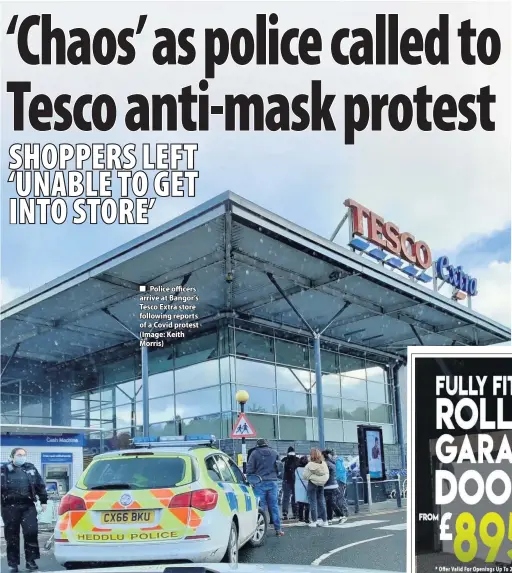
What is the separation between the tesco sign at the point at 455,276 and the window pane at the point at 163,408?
507 cm

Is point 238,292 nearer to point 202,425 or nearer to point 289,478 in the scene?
point 202,425

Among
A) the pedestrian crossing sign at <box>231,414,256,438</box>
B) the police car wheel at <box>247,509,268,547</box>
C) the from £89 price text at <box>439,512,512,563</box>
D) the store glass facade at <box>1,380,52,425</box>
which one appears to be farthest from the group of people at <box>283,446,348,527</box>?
the from £89 price text at <box>439,512,512,563</box>

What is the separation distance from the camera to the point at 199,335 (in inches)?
293

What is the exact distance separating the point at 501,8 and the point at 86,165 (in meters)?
A: 2.72

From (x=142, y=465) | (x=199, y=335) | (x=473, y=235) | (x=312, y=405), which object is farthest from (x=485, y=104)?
(x=312, y=405)

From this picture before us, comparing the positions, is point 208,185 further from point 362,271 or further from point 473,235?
point 362,271

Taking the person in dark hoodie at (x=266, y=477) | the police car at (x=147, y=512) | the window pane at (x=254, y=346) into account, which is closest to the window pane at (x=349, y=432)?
the window pane at (x=254, y=346)

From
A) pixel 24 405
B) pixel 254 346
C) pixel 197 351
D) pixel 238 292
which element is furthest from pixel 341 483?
pixel 24 405

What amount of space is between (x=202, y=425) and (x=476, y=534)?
26.4ft

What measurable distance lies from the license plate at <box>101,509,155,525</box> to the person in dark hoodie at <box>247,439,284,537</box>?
197cm

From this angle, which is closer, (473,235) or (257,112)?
(257,112)

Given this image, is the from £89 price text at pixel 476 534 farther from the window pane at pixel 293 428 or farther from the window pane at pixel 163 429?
the window pane at pixel 293 428

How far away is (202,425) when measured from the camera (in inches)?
379

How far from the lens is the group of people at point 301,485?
6.34 meters
